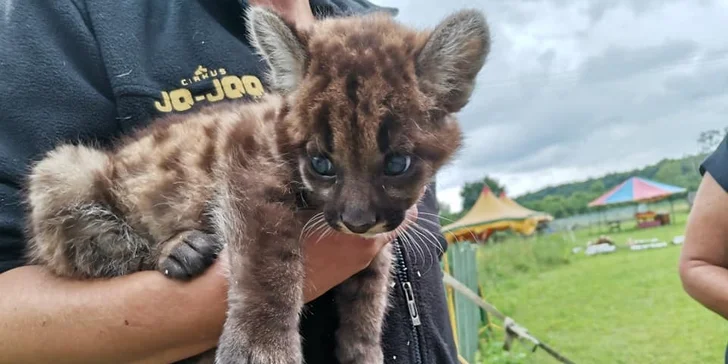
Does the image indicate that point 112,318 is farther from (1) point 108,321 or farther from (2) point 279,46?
(2) point 279,46

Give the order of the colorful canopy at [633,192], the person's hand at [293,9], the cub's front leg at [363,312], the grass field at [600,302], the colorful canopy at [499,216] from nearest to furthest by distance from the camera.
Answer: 1. the cub's front leg at [363,312]
2. the person's hand at [293,9]
3. the grass field at [600,302]
4. the colorful canopy at [633,192]
5. the colorful canopy at [499,216]

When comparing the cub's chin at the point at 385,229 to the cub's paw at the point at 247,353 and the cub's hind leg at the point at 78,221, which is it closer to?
the cub's paw at the point at 247,353

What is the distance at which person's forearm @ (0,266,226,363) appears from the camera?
43.3 inches

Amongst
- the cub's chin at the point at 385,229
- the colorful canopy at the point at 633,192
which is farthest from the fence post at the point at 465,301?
the cub's chin at the point at 385,229

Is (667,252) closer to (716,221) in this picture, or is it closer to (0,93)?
(716,221)

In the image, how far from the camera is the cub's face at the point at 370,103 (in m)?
1.10

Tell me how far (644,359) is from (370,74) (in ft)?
10.2

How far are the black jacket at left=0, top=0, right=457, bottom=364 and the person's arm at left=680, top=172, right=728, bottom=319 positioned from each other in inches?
38.7

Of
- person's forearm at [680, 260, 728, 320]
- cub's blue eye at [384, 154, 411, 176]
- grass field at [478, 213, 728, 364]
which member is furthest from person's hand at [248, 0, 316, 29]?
grass field at [478, 213, 728, 364]

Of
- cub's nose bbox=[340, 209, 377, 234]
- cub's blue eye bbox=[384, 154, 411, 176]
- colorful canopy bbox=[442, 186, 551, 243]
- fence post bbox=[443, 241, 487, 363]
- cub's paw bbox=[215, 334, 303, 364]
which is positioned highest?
cub's blue eye bbox=[384, 154, 411, 176]

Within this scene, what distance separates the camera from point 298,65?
47.9 inches

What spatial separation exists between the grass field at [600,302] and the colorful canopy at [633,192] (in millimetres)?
228

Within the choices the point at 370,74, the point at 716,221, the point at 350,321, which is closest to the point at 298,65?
the point at 370,74

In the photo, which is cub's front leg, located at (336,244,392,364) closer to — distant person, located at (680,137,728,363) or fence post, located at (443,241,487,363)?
distant person, located at (680,137,728,363)
